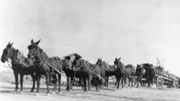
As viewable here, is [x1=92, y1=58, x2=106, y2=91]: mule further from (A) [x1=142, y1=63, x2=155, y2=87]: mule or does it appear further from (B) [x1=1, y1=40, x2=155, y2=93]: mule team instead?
(A) [x1=142, y1=63, x2=155, y2=87]: mule

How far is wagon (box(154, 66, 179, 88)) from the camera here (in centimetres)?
3534

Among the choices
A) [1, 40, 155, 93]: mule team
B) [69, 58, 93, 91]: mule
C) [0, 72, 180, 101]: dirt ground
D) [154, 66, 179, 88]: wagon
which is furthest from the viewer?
[154, 66, 179, 88]: wagon

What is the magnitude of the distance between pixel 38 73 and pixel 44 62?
2.76 feet

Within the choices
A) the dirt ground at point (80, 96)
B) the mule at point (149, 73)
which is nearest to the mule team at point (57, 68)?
the dirt ground at point (80, 96)

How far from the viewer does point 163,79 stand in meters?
36.6

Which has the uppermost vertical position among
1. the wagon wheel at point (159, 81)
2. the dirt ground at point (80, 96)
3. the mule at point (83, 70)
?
the mule at point (83, 70)

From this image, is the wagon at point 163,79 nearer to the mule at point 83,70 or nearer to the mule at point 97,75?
the mule at point 97,75

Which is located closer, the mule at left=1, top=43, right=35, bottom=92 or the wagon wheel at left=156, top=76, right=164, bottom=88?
the mule at left=1, top=43, right=35, bottom=92

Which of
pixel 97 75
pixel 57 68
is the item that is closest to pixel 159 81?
pixel 97 75

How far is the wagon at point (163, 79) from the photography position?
116ft

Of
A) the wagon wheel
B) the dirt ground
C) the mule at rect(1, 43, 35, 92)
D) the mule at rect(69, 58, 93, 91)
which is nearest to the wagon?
the wagon wheel

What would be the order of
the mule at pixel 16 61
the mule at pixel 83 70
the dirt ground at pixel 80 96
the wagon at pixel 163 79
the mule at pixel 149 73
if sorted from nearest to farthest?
the dirt ground at pixel 80 96, the mule at pixel 16 61, the mule at pixel 83 70, the mule at pixel 149 73, the wagon at pixel 163 79

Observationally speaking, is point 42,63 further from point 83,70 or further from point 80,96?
point 83,70

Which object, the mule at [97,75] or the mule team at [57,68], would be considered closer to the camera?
the mule team at [57,68]
